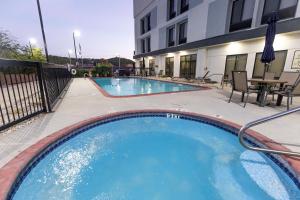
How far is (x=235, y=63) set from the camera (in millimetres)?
9156

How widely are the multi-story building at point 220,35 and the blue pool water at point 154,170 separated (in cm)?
690

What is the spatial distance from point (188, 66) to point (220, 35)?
4.27 meters

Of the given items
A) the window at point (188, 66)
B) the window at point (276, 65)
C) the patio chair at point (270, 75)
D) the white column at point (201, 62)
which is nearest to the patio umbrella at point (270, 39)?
the patio chair at point (270, 75)

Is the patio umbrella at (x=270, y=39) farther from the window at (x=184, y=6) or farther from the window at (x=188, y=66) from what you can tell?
the window at (x=184, y=6)

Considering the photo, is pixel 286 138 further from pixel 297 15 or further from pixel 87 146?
pixel 297 15

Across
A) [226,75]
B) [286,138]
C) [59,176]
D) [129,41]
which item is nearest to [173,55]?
[226,75]

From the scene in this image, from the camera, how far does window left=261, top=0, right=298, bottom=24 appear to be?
662 centimetres

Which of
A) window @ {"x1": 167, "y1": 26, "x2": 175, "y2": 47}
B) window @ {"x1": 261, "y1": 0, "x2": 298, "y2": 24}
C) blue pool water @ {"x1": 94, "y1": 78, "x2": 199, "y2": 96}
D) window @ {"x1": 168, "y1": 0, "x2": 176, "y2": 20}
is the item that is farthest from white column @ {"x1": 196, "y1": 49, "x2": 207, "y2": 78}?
window @ {"x1": 168, "y1": 0, "x2": 176, "y2": 20}

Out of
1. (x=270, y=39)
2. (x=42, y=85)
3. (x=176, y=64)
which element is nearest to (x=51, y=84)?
(x=42, y=85)

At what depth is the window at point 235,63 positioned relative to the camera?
28.5 ft

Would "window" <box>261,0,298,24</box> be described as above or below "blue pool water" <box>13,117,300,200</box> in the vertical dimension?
above

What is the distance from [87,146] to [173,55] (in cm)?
1417

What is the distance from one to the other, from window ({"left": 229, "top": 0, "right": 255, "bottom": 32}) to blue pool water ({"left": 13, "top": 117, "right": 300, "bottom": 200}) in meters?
8.72

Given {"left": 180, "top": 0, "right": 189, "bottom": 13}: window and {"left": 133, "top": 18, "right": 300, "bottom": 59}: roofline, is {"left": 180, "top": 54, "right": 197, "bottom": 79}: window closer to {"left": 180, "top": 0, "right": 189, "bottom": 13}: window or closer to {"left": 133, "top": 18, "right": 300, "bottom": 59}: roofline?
{"left": 133, "top": 18, "right": 300, "bottom": 59}: roofline
